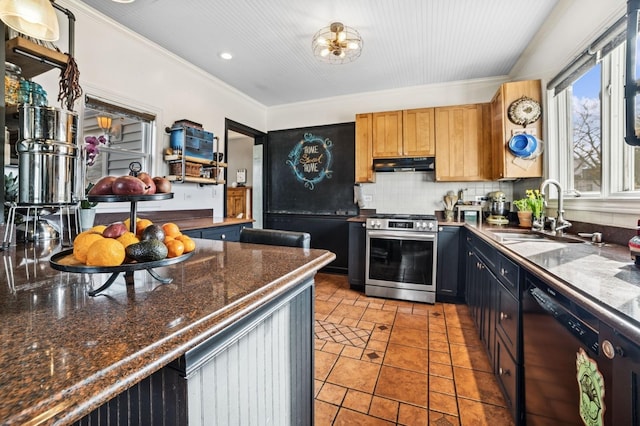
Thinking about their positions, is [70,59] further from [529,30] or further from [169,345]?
[529,30]

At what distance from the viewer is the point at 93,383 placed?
395mm

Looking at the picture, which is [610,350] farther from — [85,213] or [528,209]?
[85,213]

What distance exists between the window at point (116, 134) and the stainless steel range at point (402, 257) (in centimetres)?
255

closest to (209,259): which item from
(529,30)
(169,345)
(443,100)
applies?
(169,345)

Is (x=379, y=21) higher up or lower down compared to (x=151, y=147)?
higher up

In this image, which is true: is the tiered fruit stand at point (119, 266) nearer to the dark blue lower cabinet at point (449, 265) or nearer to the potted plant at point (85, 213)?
the potted plant at point (85, 213)

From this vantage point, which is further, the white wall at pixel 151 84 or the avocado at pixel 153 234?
the white wall at pixel 151 84

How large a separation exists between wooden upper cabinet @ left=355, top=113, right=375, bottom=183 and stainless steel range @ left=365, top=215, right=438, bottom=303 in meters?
0.76

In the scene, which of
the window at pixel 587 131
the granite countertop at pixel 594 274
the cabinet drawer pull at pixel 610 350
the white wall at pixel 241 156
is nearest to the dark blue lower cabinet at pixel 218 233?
the granite countertop at pixel 594 274

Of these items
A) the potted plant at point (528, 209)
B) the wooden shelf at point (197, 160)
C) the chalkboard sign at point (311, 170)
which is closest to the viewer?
the potted plant at point (528, 209)

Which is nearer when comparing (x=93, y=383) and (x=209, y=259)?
(x=93, y=383)

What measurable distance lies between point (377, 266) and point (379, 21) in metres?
2.46

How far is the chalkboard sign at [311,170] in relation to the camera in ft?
14.0

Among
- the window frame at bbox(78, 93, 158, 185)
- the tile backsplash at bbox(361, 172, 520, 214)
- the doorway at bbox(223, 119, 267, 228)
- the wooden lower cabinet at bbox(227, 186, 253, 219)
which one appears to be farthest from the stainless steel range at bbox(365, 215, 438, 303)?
the wooden lower cabinet at bbox(227, 186, 253, 219)
